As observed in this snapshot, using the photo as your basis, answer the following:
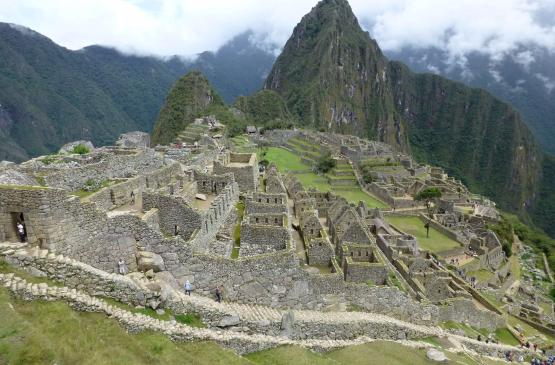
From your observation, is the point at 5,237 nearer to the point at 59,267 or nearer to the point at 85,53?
the point at 59,267

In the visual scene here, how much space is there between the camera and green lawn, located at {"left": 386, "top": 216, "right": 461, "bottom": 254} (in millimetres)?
42094

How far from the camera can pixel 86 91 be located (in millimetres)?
123750

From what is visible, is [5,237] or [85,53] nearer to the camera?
[5,237]

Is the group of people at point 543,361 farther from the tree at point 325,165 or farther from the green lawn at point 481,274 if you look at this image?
the tree at point 325,165

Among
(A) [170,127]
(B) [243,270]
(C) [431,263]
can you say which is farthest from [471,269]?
(A) [170,127]

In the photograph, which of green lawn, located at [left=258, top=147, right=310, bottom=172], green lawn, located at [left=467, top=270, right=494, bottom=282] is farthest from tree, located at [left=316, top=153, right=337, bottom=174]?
green lawn, located at [left=467, top=270, right=494, bottom=282]

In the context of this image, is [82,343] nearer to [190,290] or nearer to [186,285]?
[186,285]

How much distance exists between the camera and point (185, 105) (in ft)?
432

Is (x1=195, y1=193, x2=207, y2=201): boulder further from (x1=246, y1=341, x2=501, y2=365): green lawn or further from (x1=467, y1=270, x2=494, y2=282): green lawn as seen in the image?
(x1=467, y1=270, x2=494, y2=282): green lawn

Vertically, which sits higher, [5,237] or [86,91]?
[86,91]

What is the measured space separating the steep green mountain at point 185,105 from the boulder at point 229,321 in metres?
105

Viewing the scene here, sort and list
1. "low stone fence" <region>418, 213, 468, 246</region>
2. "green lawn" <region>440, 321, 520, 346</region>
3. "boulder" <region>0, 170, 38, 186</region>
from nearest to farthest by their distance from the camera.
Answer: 1. "boulder" <region>0, 170, 38, 186</region>
2. "green lawn" <region>440, 321, 520, 346</region>
3. "low stone fence" <region>418, 213, 468, 246</region>

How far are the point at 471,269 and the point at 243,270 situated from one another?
110 feet

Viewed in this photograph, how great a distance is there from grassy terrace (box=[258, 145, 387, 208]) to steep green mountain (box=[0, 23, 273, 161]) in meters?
47.2
